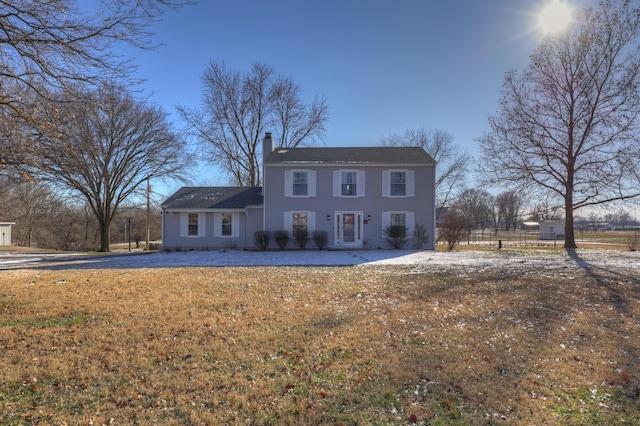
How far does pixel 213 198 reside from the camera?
787 inches

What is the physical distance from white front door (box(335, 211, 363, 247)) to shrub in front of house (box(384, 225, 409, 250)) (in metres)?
1.36

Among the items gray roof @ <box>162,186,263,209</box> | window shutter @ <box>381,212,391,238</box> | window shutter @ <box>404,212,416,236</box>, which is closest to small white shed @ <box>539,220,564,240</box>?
window shutter @ <box>404,212,416,236</box>

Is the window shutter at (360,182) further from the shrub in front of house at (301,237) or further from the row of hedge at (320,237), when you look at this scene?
the shrub in front of house at (301,237)

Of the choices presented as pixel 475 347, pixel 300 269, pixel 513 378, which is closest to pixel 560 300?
pixel 475 347

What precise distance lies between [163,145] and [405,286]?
20.9 m

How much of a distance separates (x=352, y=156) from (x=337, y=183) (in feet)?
6.44

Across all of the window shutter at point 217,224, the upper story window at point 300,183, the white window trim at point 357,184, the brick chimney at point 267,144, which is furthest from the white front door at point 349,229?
the window shutter at point 217,224

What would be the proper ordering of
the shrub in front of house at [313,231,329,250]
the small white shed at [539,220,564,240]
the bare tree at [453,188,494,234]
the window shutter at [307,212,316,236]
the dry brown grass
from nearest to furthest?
1. the dry brown grass
2. the shrub in front of house at [313,231,329,250]
3. the window shutter at [307,212,316,236]
4. the small white shed at [539,220,564,240]
5. the bare tree at [453,188,494,234]

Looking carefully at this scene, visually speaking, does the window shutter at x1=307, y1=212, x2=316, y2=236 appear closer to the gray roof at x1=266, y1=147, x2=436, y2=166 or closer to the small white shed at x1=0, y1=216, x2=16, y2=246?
the gray roof at x1=266, y1=147, x2=436, y2=166

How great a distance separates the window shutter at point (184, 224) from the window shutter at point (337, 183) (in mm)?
7925

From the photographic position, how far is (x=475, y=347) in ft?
14.5

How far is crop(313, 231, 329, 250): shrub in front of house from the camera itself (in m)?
17.9

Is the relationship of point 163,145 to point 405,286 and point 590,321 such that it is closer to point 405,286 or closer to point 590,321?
point 405,286

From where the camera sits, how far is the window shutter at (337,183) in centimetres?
1850
